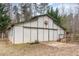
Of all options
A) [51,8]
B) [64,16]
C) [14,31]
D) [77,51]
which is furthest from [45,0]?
[77,51]

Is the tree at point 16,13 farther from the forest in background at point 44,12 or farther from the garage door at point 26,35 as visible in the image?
the garage door at point 26,35

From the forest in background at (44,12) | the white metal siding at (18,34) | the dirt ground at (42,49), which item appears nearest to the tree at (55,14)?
the forest in background at (44,12)

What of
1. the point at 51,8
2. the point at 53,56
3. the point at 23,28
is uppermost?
the point at 51,8

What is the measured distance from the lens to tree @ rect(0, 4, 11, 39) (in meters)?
2.11

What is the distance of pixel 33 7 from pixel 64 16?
31cm

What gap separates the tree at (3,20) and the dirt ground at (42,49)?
0.13 m

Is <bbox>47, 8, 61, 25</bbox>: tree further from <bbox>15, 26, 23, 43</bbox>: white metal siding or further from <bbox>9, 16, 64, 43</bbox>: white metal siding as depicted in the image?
<bbox>15, 26, 23, 43</bbox>: white metal siding

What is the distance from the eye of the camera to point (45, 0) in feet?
6.97

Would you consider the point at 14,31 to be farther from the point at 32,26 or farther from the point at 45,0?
the point at 45,0

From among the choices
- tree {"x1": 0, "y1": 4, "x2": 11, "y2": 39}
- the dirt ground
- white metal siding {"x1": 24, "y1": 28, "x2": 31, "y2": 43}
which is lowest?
the dirt ground

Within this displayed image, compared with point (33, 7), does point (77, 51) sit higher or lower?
lower

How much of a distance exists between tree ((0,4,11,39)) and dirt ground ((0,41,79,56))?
0.43ft

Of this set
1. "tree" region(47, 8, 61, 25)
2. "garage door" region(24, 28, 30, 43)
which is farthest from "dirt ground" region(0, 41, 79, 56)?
"tree" region(47, 8, 61, 25)

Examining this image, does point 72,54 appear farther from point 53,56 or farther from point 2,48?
point 2,48
